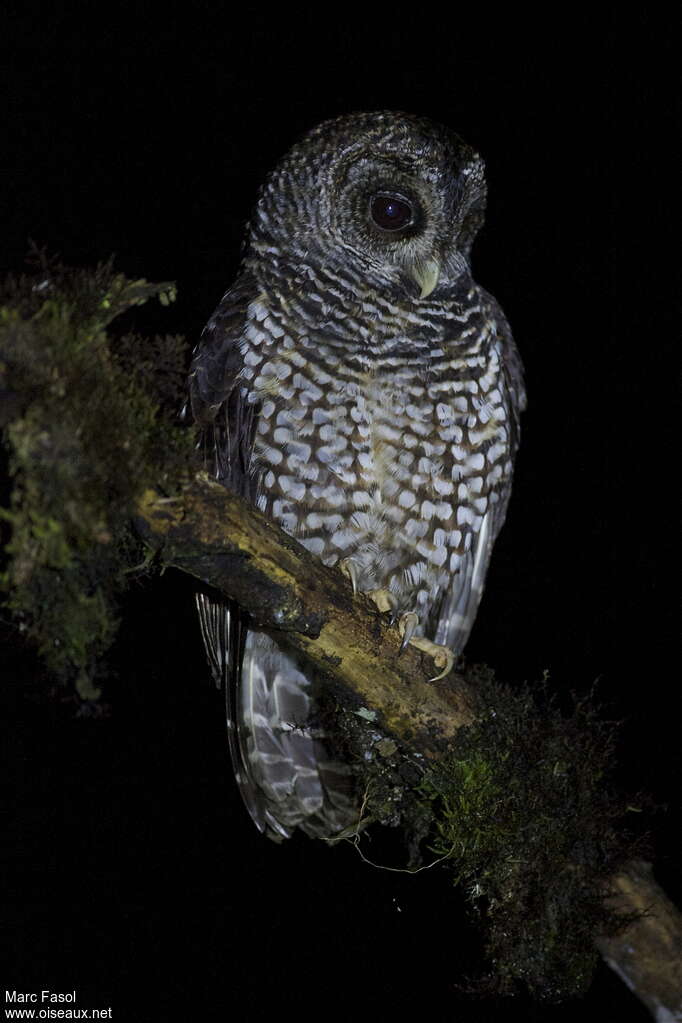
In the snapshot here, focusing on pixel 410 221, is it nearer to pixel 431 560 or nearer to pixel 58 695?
pixel 431 560

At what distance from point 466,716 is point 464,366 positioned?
35.2 inches

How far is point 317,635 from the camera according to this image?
6.54 ft

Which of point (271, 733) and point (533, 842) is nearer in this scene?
point (533, 842)

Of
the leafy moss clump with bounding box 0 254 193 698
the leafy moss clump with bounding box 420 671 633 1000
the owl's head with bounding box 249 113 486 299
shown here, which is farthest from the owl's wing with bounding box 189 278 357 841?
the leafy moss clump with bounding box 0 254 193 698

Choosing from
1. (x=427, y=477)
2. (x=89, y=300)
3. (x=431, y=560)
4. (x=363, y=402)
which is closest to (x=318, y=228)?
(x=363, y=402)

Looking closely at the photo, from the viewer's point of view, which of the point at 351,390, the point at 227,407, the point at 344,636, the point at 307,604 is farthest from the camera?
the point at 227,407

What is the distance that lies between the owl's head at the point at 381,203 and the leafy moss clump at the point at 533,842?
1163mm

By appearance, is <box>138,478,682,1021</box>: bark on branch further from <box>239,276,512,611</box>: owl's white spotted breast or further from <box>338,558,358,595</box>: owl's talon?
<box>239,276,512,611</box>: owl's white spotted breast

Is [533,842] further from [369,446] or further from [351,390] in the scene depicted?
[351,390]

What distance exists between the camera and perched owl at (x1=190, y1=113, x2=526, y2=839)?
7.76 feet

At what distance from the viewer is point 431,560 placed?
2562 millimetres

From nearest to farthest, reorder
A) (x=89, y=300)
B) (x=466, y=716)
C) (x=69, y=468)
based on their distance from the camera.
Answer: (x=69, y=468) → (x=89, y=300) → (x=466, y=716)

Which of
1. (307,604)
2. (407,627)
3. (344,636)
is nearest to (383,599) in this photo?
(407,627)

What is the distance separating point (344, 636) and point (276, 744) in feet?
2.58
